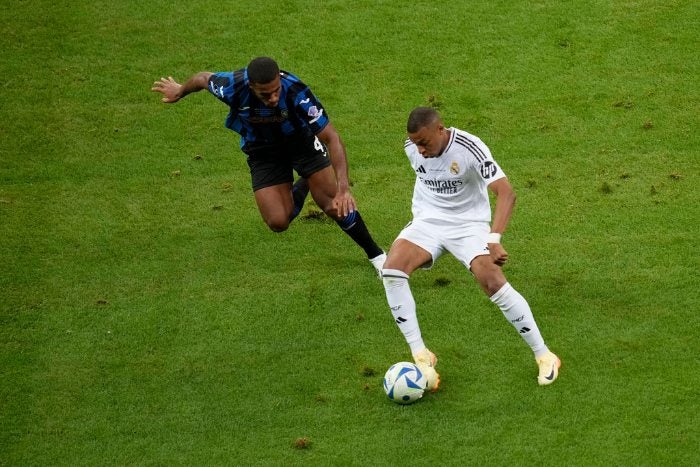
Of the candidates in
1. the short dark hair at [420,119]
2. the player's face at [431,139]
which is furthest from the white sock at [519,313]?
the short dark hair at [420,119]

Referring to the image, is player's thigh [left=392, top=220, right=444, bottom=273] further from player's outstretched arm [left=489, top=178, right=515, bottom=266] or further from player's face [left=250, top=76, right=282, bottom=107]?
player's face [left=250, top=76, right=282, bottom=107]

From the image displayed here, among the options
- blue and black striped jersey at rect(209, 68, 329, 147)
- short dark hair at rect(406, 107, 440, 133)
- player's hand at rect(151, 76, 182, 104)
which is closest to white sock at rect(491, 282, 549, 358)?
short dark hair at rect(406, 107, 440, 133)

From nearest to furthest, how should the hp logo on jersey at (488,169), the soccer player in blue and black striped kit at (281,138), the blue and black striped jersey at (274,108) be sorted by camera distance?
the hp logo on jersey at (488,169)
the soccer player in blue and black striped kit at (281,138)
the blue and black striped jersey at (274,108)

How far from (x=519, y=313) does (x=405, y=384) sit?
95 centimetres

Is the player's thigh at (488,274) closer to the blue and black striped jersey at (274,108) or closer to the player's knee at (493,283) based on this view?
the player's knee at (493,283)

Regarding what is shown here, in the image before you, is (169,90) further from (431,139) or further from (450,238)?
(450,238)

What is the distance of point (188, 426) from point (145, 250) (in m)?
2.91

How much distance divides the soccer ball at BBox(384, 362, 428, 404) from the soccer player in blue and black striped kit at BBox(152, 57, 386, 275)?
4.96 ft

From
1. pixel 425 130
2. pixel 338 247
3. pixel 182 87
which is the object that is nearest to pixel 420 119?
pixel 425 130

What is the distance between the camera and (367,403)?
759 cm

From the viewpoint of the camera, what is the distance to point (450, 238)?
7930 millimetres

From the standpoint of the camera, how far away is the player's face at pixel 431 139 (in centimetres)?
756

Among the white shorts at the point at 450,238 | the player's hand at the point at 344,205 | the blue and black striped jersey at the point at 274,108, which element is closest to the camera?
the white shorts at the point at 450,238

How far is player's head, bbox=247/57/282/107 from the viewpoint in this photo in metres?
8.21
